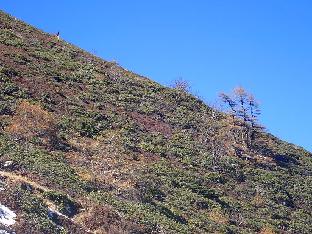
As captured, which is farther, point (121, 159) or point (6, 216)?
point (121, 159)

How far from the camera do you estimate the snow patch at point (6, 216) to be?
18078 millimetres

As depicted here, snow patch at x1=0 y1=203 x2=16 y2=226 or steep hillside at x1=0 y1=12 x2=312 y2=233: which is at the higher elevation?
steep hillside at x1=0 y1=12 x2=312 y2=233

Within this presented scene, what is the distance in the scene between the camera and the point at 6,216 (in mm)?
18500

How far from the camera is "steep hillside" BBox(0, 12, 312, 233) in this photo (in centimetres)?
2277

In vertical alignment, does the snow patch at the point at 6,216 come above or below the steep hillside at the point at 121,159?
below

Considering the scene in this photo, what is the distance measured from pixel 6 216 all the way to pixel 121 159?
1610cm

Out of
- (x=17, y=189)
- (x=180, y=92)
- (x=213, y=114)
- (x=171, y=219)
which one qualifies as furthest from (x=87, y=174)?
(x=180, y=92)

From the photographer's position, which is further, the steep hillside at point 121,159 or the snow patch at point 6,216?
the steep hillside at point 121,159

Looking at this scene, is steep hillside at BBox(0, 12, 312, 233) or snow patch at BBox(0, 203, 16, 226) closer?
snow patch at BBox(0, 203, 16, 226)

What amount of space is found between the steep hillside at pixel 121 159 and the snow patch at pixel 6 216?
0.05 m

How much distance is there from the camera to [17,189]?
67.7 feet

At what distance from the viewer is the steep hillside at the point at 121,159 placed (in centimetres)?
2277

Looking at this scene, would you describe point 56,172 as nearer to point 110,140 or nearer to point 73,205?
point 73,205

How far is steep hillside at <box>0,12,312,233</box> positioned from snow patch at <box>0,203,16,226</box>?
54 millimetres
